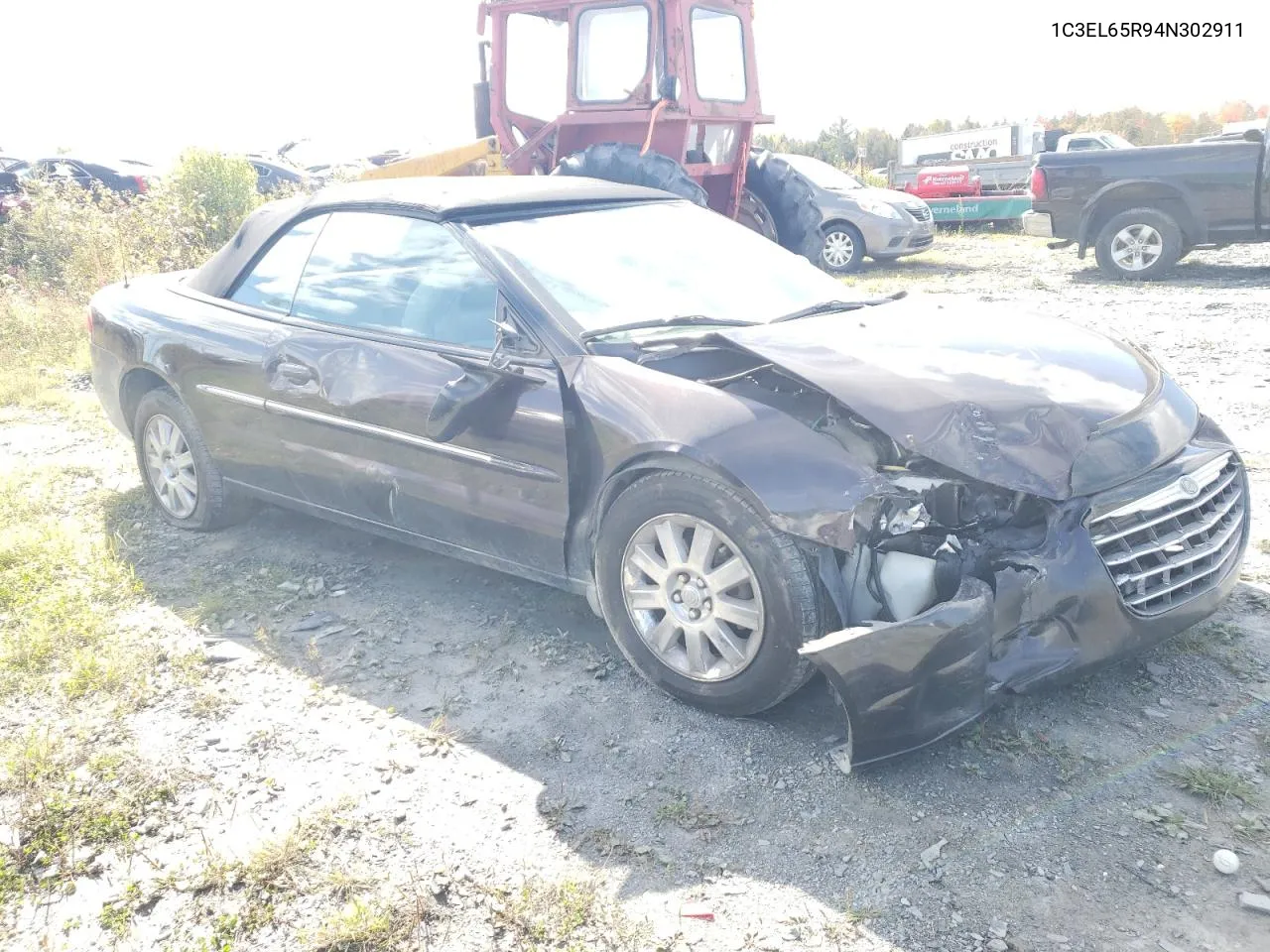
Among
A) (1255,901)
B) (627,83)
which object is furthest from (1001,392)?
(627,83)

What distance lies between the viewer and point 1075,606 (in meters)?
2.91

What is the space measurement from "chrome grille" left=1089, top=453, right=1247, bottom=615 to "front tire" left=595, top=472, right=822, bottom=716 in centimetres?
84

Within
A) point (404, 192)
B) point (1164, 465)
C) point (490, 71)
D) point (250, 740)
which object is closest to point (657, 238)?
point (404, 192)

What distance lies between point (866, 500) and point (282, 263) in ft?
9.39

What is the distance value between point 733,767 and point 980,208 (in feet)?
52.5

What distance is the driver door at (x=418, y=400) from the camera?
3582 millimetres

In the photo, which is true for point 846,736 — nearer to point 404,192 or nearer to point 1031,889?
point 1031,889

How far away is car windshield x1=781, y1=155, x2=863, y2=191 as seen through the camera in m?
13.9

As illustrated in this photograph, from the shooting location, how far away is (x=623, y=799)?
296 centimetres

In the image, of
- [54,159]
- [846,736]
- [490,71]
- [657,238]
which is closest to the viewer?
[846,736]

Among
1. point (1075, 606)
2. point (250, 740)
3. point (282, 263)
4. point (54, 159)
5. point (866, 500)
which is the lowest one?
point (250, 740)

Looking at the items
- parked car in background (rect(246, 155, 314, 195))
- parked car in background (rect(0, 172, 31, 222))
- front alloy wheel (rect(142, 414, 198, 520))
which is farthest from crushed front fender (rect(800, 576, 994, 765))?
parked car in background (rect(246, 155, 314, 195))

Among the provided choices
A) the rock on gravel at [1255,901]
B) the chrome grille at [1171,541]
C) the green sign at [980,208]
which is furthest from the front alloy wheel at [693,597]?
the green sign at [980,208]

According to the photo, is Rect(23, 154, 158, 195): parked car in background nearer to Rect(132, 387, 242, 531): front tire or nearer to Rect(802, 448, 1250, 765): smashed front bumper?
Rect(132, 387, 242, 531): front tire
